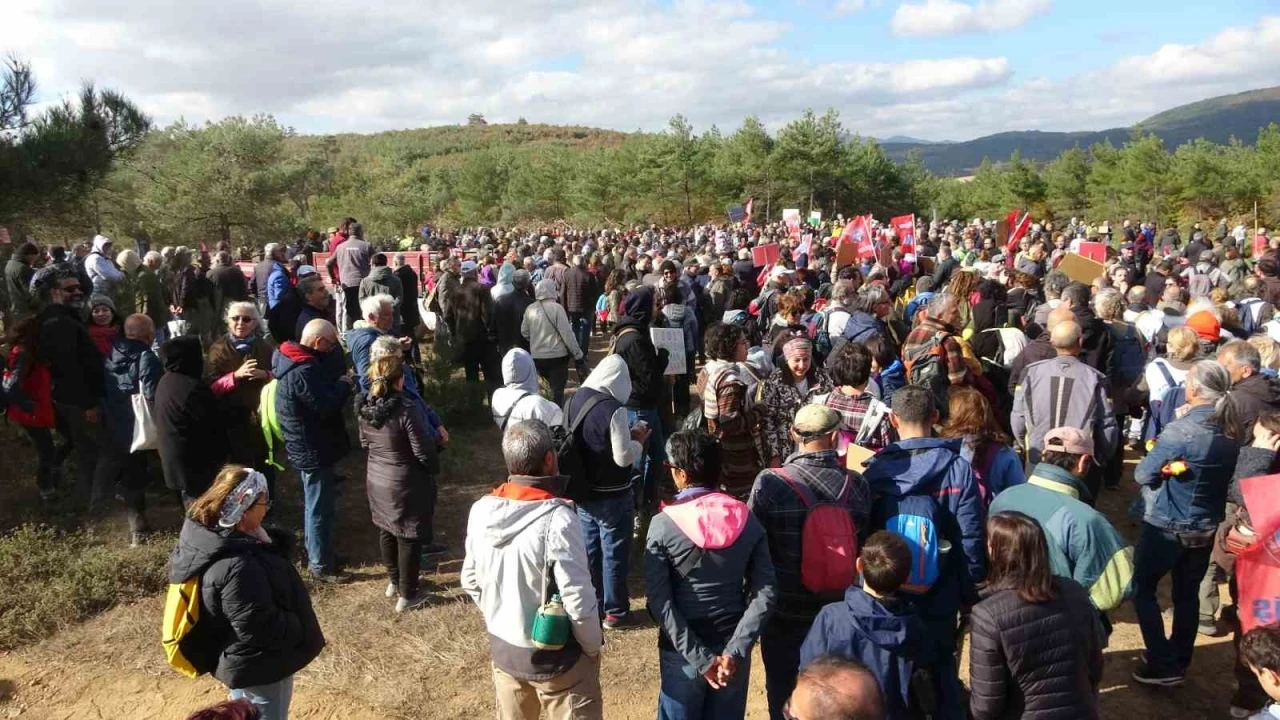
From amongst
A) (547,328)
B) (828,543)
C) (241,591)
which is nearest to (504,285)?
(547,328)

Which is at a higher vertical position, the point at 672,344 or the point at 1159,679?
the point at 672,344

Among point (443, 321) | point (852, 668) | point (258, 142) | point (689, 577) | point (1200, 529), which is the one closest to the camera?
point (852, 668)

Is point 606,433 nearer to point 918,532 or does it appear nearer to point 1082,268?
point 918,532

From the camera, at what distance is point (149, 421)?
218 inches

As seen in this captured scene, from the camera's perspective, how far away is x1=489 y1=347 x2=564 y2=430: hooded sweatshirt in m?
4.63

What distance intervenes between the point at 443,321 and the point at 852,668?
29.2ft

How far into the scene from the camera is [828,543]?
3088 millimetres

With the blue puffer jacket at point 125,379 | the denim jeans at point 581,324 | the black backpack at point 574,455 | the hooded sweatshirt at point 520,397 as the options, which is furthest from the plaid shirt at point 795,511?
the denim jeans at point 581,324

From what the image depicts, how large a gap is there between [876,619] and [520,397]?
2.59m

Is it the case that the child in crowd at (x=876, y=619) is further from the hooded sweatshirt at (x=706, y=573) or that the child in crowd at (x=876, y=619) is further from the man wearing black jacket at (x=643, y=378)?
the man wearing black jacket at (x=643, y=378)

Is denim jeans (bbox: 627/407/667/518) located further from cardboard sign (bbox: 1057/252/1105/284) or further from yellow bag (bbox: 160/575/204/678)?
cardboard sign (bbox: 1057/252/1105/284)

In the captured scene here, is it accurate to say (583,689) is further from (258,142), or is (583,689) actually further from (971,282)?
(258,142)

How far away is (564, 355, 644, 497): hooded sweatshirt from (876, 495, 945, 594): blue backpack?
1638 millimetres

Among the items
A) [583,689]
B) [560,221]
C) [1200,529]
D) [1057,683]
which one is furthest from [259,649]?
[560,221]
